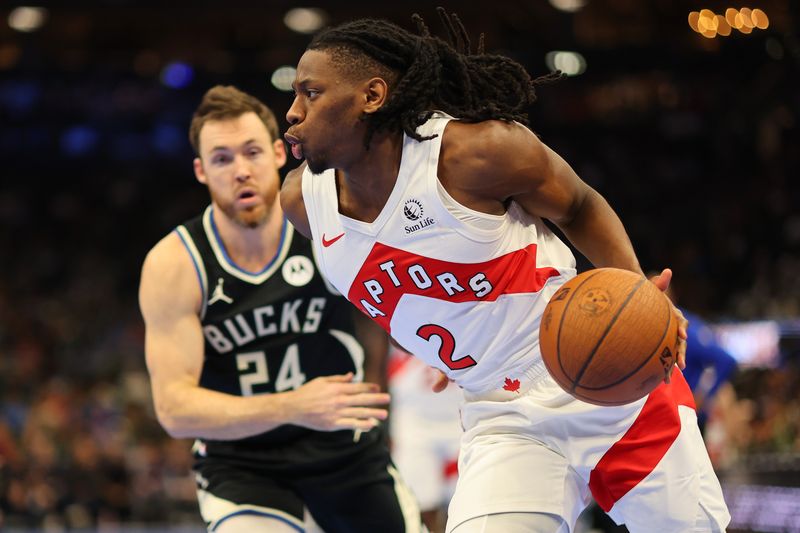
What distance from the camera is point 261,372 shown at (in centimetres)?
441

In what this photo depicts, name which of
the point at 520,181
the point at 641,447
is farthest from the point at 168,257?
the point at 641,447

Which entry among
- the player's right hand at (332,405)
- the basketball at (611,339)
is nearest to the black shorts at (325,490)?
the player's right hand at (332,405)

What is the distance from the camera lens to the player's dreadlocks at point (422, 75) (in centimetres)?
337

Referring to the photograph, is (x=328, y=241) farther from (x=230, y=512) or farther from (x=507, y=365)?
(x=230, y=512)

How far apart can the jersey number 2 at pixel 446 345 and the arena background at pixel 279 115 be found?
36.0 feet

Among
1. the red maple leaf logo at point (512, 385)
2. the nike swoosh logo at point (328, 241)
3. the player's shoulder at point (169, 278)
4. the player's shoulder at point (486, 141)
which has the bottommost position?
the red maple leaf logo at point (512, 385)

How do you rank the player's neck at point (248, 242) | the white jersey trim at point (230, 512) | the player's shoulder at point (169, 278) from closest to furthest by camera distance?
the white jersey trim at point (230, 512), the player's shoulder at point (169, 278), the player's neck at point (248, 242)

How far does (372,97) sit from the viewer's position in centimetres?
339

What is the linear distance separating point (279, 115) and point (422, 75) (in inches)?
640

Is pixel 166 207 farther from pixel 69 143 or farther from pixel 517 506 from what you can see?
pixel 517 506

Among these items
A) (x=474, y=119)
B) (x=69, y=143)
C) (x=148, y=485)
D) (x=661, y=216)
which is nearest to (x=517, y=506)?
(x=474, y=119)

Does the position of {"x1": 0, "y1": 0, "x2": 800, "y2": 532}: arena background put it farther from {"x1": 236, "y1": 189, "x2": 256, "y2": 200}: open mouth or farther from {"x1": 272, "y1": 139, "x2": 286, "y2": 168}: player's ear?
{"x1": 236, "y1": 189, "x2": 256, "y2": 200}: open mouth

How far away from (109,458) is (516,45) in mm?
11047

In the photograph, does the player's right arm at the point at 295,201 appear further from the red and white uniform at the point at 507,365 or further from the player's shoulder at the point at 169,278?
the player's shoulder at the point at 169,278
